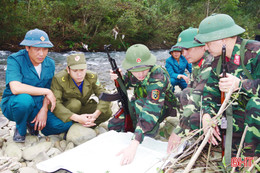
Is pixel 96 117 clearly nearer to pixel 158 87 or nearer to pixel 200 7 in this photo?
pixel 158 87

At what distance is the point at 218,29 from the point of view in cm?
216

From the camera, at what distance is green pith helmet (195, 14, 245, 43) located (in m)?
2.10

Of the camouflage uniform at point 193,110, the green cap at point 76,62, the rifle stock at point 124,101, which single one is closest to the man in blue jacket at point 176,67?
the rifle stock at point 124,101

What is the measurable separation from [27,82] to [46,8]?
11.2 m

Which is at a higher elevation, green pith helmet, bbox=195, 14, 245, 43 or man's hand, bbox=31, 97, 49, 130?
green pith helmet, bbox=195, 14, 245, 43

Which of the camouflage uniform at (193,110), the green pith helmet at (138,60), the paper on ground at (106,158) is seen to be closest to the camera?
the paper on ground at (106,158)

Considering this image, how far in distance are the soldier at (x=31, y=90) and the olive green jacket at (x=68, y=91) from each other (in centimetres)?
12

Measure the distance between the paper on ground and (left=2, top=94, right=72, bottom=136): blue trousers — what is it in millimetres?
719

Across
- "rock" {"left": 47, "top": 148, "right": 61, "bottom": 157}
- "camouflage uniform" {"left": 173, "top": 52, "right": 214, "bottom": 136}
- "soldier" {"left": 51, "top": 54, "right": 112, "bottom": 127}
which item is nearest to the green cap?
"soldier" {"left": 51, "top": 54, "right": 112, "bottom": 127}

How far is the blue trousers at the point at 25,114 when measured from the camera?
2.87 m

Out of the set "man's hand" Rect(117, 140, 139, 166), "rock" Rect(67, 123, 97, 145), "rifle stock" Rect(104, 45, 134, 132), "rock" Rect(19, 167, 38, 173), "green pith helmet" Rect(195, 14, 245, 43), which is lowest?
"rock" Rect(19, 167, 38, 173)

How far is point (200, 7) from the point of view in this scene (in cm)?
2183

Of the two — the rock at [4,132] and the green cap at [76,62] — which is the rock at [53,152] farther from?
the green cap at [76,62]

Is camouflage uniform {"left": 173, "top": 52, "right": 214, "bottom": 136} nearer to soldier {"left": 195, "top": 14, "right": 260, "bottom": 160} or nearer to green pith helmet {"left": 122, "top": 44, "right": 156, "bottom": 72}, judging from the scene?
soldier {"left": 195, "top": 14, "right": 260, "bottom": 160}
